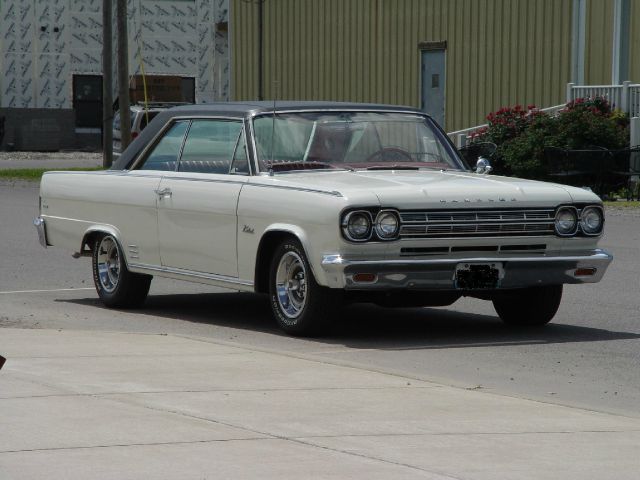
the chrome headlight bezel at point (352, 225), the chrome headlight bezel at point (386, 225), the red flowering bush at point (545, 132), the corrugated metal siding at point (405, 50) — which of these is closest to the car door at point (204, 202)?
the chrome headlight bezel at point (352, 225)

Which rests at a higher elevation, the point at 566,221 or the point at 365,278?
the point at 566,221

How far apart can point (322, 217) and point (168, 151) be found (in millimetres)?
2475

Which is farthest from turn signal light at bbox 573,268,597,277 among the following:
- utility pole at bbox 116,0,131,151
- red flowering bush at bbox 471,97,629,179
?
utility pole at bbox 116,0,131,151

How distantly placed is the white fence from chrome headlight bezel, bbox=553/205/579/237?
16836 millimetres

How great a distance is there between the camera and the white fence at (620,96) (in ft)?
89.0

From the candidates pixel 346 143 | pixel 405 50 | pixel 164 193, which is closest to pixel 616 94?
pixel 405 50

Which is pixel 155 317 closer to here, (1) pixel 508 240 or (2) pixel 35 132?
(1) pixel 508 240

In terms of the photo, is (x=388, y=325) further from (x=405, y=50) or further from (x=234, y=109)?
(x=405, y=50)

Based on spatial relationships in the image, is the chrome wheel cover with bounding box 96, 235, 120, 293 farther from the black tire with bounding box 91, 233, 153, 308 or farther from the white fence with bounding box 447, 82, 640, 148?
the white fence with bounding box 447, 82, 640, 148

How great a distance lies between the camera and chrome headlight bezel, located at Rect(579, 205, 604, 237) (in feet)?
34.6

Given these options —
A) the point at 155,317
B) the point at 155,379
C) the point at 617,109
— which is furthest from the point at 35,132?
the point at 155,379

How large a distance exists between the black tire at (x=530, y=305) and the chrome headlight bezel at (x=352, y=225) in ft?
4.62

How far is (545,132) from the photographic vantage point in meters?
27.5

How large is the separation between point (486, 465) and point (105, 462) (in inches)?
60.5
